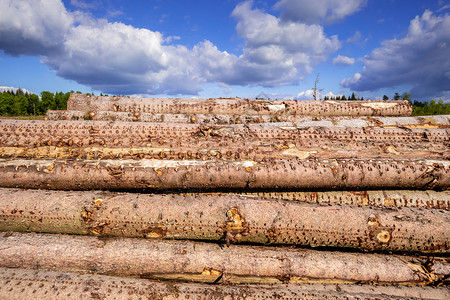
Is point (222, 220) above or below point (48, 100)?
below

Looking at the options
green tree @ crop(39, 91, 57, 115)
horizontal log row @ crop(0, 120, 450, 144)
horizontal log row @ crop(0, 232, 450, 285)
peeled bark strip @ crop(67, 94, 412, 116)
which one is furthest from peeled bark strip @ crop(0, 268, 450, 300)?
green tree @ crop(39, 91, 57, 115)

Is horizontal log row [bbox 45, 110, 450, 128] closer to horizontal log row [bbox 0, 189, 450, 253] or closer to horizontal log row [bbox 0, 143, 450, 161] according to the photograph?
horizontal log row [bbox 0, 143, 450, 161]

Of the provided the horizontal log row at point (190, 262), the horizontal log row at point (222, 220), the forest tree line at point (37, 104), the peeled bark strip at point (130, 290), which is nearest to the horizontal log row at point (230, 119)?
the horizontal log row at point (222, 220)

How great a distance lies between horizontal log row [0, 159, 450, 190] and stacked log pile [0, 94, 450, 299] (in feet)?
0.05

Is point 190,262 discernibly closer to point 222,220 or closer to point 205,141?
point 222,220

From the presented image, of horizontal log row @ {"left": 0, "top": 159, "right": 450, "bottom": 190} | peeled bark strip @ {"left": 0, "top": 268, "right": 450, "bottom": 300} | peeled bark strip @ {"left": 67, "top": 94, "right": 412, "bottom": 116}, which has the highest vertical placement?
peeled bark strip @ {"left": 67, "top": 94, "right": 412, "bottom": 116}

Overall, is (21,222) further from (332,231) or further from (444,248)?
(444,248)

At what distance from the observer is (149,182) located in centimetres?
288

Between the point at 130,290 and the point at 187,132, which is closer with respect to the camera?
the point at 130,290

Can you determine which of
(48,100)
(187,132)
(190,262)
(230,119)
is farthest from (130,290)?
(48,100)

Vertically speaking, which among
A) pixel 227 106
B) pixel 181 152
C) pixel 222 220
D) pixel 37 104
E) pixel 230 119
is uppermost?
pixel 37 104

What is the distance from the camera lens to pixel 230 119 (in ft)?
14.6

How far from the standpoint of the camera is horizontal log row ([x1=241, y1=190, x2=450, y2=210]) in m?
3.23

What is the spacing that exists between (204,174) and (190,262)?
3.18 ft
